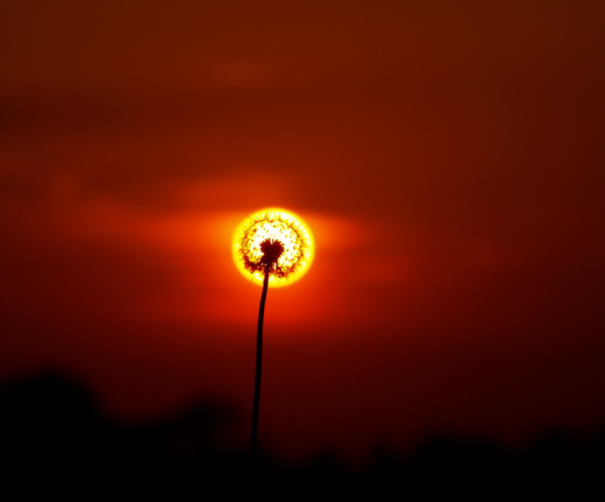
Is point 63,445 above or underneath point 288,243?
underneath

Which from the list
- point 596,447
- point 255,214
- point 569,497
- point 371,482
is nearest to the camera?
point 569,497

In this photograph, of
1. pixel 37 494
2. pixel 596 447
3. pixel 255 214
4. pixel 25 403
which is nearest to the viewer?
pixel 37 494

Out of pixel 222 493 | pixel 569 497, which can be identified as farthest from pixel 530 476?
pixel 222 493

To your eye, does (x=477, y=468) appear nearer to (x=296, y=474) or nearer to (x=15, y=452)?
(x=296, y=474)

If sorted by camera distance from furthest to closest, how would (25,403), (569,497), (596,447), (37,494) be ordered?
(25,403) < (596,447) < (569,497) < (37,494)

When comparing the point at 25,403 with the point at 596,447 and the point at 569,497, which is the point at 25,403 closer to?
the point at 596,447

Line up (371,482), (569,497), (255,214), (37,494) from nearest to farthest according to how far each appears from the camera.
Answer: (37,494)
(569,497)
(255,214)
(371,482)

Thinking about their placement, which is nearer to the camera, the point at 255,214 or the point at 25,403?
the point at 255,214

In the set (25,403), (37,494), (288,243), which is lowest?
(37,494)

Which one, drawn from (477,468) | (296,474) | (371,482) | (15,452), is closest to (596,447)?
(477,468)
